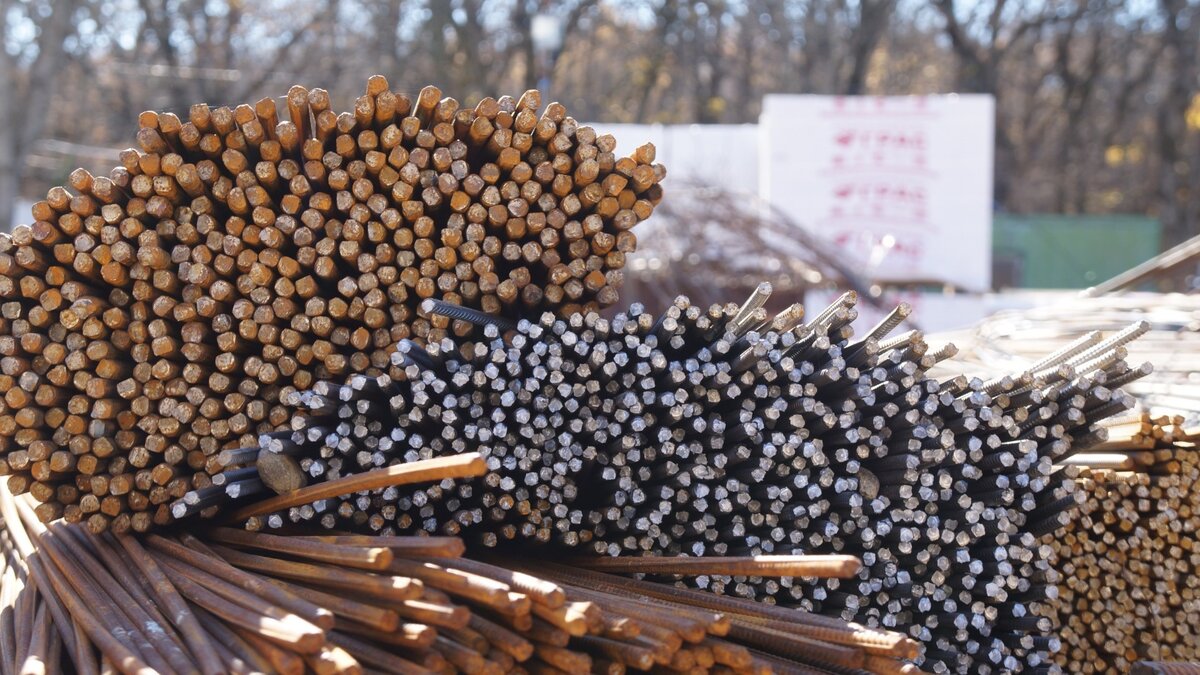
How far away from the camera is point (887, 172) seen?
1356 cm

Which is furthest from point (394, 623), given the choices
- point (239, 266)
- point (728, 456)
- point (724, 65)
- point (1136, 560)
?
point (724, 65)

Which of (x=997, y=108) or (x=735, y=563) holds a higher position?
(x=997, y=108)

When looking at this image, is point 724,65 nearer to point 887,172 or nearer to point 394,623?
point 887,172

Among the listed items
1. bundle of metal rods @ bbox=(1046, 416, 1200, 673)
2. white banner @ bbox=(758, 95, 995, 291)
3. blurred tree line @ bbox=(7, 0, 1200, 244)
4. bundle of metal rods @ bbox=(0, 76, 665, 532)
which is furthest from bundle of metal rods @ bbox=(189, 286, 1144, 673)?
blurred tree line @ bbox=(7, 0, 1200, 244)

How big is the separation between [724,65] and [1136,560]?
2611 centimetres

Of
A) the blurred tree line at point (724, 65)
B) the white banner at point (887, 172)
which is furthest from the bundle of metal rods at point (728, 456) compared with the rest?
the blurred tree line at point (724, 65)

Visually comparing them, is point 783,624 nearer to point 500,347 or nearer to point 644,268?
point 500,347

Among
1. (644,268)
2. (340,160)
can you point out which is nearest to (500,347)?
(340,160)

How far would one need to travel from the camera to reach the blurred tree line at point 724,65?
2252 cm

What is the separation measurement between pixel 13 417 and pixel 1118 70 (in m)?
30.2

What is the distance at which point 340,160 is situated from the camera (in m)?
2.98

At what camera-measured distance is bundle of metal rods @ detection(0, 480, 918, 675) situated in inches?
90.1

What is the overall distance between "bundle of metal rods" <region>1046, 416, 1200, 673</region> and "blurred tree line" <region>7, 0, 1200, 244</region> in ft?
61.6

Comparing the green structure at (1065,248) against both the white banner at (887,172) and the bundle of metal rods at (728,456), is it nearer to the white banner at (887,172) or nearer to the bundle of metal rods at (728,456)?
the white banner at (887,172)
